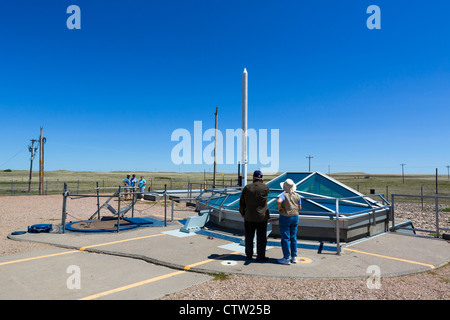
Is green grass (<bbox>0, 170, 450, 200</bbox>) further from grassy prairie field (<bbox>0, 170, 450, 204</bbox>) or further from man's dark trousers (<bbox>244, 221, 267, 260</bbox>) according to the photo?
man's dark trousers (<bbox>244, 221, 267, 260</bbox>)

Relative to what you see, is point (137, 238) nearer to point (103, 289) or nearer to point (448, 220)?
point (103, 289)

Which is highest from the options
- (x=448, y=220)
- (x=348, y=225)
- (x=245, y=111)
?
(x=245, y=111)

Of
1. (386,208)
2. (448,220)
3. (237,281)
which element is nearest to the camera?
(237,281)

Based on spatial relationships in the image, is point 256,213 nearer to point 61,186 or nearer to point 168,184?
point 61,186

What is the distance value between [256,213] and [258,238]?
22.8 inches

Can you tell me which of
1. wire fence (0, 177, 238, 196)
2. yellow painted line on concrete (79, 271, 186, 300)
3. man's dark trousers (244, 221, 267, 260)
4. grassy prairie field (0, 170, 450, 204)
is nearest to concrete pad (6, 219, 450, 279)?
man's dark trousers (244, 221, 267, 260)

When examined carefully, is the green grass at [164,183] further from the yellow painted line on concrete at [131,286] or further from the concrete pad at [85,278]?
the yellow painted line on concrete at [131,286]

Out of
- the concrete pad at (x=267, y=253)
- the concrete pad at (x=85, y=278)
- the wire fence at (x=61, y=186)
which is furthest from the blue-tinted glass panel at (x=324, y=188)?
the concrete pad at (x=85, y=278)

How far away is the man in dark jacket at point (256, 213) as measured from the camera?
19.5 feet

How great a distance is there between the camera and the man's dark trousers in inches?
237

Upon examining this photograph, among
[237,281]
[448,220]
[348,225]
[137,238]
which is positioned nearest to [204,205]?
[137,238]
